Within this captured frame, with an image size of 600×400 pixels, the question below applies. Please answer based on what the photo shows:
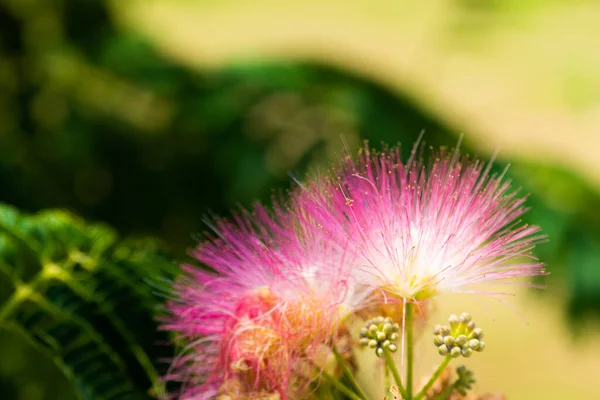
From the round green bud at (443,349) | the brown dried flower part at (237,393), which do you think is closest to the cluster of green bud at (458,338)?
the round green bud at (443,349)

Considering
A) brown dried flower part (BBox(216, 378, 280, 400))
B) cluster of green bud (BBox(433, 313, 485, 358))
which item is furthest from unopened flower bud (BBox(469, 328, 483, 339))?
brown dried flower part (BBox(216, 378, 280, 400))

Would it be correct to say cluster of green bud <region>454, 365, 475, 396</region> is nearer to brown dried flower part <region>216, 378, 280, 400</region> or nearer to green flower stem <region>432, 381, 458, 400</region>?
green flower stem <region>432, 381, 458, 400</region>

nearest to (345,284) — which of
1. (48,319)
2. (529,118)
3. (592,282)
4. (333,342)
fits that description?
(333,342)

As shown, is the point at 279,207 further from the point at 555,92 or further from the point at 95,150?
the point at 555,92

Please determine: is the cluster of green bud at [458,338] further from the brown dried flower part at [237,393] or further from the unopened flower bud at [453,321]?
the brown dried flower part at [237,393]

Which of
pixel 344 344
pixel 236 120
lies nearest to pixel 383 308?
pixel 344 344

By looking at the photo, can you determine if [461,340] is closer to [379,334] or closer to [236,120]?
[379,334]
